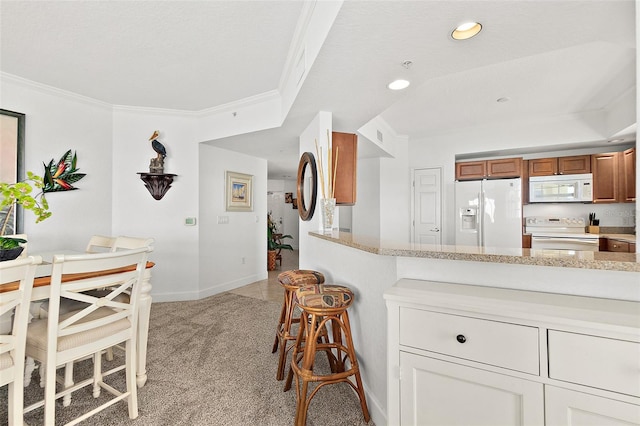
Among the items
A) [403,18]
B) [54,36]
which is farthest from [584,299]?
[54,36]

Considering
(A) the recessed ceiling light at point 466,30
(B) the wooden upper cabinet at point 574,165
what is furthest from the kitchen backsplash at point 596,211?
(A) the recessed ceiling light at point 466,30

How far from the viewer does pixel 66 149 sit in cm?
325

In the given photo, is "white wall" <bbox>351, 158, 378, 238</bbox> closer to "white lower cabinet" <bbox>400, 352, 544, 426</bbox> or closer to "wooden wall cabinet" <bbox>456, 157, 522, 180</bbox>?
"wooden wall cabinet" <bbox>456, 157, 522, 180</bbox>

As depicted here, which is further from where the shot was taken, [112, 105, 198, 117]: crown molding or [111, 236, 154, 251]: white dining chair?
[112, 105, 198, 117]: crown molding

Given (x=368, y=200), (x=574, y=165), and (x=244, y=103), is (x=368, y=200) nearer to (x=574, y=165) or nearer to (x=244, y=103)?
(x=244, y=103)

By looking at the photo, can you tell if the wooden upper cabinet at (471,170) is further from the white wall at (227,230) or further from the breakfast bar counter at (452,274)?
the breakfast bar counter at (452,274)

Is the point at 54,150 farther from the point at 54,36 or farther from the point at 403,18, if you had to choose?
the point at 403,18

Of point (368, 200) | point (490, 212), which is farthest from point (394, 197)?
point (490, 212)

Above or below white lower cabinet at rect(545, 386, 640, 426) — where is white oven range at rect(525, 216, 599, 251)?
above

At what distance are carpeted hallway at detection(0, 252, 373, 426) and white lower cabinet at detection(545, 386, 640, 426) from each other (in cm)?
103

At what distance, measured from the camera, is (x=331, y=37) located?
1633mm

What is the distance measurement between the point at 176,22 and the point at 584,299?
2834 millimetres

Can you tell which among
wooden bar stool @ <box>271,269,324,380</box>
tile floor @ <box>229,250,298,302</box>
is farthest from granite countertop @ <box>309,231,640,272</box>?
tile floor @ <box>229,250,298,302</box>

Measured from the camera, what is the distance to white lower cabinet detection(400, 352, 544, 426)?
978 millimetres
